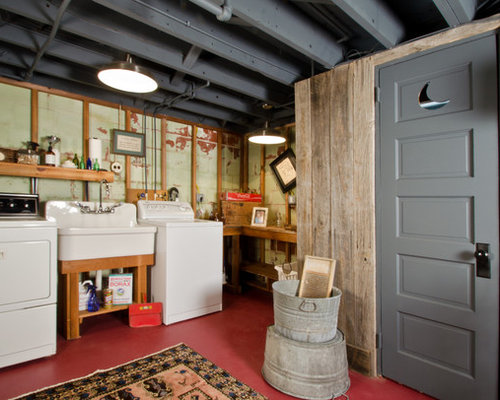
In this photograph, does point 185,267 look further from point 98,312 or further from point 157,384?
point 157,384

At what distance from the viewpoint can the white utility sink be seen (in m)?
2.65

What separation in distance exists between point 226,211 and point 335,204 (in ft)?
6.82

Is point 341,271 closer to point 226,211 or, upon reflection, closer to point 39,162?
point 226,211

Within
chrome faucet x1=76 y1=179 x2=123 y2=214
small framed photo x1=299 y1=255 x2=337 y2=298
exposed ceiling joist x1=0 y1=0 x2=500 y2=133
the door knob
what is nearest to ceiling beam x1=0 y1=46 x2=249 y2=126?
exposed ceiling joist x1=0 y1=0 x2=500 y2=133

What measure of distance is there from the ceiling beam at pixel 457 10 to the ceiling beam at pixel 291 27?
83cm

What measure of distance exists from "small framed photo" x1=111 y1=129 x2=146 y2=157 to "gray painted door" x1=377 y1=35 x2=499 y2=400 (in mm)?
2765

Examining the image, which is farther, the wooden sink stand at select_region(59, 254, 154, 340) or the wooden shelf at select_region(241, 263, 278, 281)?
the wooden shelf at select_region(241, 263, 278, 281)

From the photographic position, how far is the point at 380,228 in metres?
2.13

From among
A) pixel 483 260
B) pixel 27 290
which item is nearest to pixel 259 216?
pixel 27 290

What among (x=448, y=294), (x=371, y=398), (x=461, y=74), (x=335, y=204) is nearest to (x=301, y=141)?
(x=335, y=204)

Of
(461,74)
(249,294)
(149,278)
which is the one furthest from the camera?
(249,294)

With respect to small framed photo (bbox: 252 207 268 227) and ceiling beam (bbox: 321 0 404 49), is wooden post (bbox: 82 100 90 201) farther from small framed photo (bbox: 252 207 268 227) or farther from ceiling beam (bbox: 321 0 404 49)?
ceiling beam (bbox: 321 0 404 49)

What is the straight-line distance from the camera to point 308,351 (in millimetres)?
1869

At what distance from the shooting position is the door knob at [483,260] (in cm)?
169
